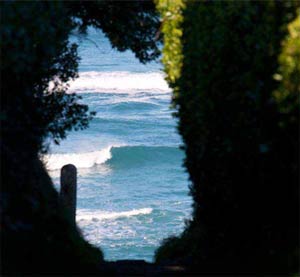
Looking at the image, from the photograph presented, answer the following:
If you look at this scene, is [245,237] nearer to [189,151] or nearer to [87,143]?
[189,151]

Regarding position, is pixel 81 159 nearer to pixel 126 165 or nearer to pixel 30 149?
pixel 126 165

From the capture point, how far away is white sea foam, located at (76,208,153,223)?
91.0ft

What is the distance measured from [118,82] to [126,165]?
17.0m

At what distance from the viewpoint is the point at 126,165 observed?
35.5m

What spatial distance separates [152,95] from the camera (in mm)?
48344

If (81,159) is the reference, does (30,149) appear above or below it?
below

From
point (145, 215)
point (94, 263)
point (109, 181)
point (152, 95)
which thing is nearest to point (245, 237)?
point (94, 263)

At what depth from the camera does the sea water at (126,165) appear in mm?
26281

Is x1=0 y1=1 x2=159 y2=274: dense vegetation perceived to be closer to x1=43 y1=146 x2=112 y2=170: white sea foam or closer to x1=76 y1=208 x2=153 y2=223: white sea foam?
x1=76 y1=208 x2=153 y2=223: white sea foam

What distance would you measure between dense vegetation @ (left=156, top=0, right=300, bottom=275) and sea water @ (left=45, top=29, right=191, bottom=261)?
6410 mm

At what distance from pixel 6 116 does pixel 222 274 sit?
136 inches

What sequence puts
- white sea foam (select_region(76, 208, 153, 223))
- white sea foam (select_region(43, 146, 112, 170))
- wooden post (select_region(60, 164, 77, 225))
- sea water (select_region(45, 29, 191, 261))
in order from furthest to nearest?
1. white sea foam (select_region(43, 146, 112, 170))
2. white sea foam (select_region(76, 208, 153, 223))
3. sea water (select_region(45, 29, 191, 261))
4. wooden post (select_region(60, 164, 77, 225))

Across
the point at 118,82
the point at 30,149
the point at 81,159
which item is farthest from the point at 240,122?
the point at 118,82

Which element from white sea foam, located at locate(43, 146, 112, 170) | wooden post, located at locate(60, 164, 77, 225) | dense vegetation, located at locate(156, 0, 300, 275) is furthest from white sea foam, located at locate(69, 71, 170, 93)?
dense vegetation, located at locate(156, 0, 300, 275)
